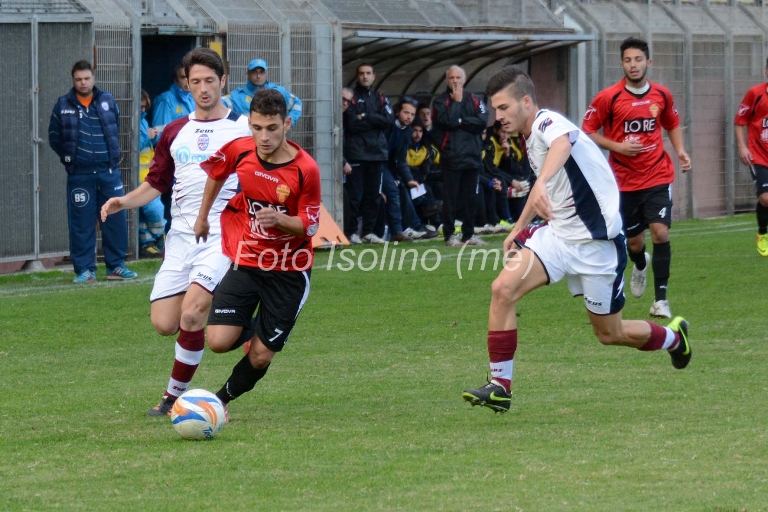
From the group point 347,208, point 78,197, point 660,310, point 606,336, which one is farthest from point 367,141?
point 606,336

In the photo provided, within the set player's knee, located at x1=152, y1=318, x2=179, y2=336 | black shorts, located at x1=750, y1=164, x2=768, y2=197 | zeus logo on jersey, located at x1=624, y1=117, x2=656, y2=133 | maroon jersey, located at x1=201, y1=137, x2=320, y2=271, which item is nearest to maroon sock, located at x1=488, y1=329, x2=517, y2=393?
maroon jersey, located at x1=201, y1=137, x2=320, y2=271

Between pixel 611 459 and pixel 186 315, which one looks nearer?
pixel 611 459

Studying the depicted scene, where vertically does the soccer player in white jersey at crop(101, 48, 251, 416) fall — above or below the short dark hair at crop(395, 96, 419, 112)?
below

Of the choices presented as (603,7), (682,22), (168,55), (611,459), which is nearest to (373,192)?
(168,55)

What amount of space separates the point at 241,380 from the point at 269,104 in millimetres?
1507

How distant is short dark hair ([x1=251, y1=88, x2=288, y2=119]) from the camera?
6.59m

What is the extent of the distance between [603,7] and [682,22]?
6.14ft

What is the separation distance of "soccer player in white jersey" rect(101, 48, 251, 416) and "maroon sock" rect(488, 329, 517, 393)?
1.59 m

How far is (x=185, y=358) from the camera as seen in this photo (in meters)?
7.22

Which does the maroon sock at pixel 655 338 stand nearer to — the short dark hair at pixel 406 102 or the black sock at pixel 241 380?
the black sock at pixel 241 380

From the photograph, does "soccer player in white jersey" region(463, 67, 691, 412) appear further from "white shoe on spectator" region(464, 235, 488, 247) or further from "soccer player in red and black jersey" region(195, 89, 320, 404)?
"white shoe on spectator" region(464, 235, 488, 247)

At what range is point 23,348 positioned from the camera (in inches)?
380

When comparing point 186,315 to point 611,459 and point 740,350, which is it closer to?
point 611,459

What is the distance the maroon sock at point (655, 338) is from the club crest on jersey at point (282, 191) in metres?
2.32
